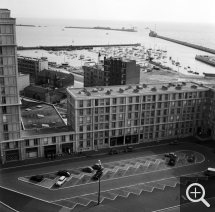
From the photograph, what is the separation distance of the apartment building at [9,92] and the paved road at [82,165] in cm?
485

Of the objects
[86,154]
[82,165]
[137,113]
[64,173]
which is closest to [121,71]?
[137,113]

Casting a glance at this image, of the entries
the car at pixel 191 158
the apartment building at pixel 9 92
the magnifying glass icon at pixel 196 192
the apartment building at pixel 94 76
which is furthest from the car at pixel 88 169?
the apartment building at pixel 94 76

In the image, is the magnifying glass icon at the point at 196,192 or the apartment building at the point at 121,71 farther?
the apartment building at the point at 121,71

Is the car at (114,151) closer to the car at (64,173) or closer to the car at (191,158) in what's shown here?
the car at (64,173)

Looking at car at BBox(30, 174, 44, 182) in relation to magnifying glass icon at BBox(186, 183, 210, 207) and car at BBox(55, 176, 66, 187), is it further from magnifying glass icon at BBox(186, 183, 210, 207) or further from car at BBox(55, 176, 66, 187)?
magnifying glass icon at BBox(186, 183, 210, 207)

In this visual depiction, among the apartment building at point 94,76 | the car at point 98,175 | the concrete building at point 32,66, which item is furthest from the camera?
the concrete building at point 32,66

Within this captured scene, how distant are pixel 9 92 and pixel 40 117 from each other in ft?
54.6

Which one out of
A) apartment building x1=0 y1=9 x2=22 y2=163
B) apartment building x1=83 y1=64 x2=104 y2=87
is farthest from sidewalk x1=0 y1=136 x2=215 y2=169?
apartment building x1=83 y1=64 x2=104 y2=87

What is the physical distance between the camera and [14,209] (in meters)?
38.1

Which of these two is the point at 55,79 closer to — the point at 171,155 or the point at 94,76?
the point at 94,76

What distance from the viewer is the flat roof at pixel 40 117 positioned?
198ft

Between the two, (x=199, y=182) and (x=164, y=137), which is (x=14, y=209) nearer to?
(x=199, y=182)

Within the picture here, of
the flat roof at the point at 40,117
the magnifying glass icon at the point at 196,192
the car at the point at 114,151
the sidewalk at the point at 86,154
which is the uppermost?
the flat roof at the point at 40,117

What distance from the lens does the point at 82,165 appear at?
50.5m
